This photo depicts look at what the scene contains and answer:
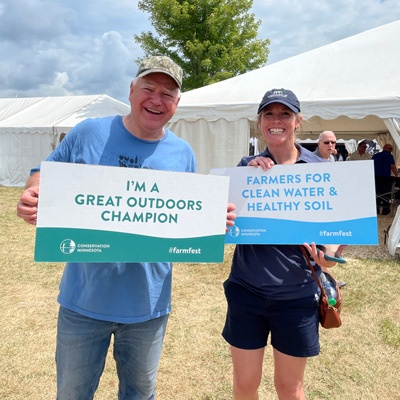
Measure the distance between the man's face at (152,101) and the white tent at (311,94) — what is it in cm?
488

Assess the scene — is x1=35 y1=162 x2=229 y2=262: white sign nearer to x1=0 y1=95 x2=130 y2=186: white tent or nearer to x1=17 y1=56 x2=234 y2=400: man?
x1=17 y1=56 x2=234 y2=400: man

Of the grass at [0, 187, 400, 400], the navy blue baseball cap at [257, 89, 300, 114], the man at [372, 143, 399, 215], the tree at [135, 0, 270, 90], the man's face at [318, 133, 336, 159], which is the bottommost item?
the grass at [0, 187, 400, 400]

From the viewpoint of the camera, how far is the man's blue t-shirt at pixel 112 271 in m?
1.47

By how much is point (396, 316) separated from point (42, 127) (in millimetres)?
12791

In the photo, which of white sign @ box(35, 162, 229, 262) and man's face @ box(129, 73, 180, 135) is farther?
man's face @ box(129, 73, 180, 135)

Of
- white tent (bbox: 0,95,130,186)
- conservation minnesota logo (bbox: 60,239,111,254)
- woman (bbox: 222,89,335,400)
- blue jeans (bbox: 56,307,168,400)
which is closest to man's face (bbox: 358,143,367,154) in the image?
white tent (bbox: 0,95,130,186)

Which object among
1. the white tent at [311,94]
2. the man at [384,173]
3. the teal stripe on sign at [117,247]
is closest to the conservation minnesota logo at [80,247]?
the teal stripe on sign at [117,247]

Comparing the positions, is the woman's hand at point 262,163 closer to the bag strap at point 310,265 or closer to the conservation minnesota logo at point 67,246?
the bag strap at point 310,265

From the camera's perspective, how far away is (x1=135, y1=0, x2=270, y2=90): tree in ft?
46.6

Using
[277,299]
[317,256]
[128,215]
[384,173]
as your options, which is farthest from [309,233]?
[384,173]

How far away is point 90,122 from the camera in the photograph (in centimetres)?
154

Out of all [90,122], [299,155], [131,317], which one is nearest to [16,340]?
[131,317]

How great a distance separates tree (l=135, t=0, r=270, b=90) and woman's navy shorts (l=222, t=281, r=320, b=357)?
13.7 meters

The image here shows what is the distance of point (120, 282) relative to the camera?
1491 millimetres
